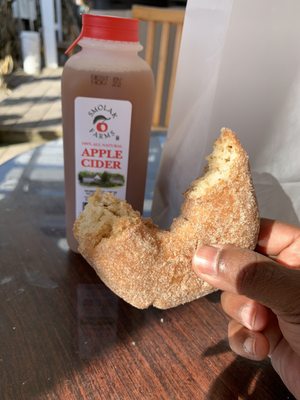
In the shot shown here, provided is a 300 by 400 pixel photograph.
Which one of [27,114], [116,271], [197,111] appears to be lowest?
[27,114]

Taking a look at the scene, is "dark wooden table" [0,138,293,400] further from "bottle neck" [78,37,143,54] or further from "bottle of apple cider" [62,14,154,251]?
"bottle neck" [78,37,143,54]

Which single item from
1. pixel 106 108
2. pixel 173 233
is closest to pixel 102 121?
pixel 106 108

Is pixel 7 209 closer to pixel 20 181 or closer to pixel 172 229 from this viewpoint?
pixel 20 181

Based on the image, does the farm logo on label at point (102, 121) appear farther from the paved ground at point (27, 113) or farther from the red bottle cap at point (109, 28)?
the paved ground at point (27, 113)

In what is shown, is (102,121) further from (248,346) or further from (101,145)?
(248,346)

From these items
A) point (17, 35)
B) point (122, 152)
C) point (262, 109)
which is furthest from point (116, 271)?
point (17, 35)

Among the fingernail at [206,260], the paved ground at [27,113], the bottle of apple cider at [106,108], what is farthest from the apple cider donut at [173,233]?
the paved ground at [27,113]

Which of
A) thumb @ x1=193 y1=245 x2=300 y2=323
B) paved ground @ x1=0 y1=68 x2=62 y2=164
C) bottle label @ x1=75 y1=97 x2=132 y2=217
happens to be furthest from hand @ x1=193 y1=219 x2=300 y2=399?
paved ground @ x1=0 y1=68 x2=62 y2=164
